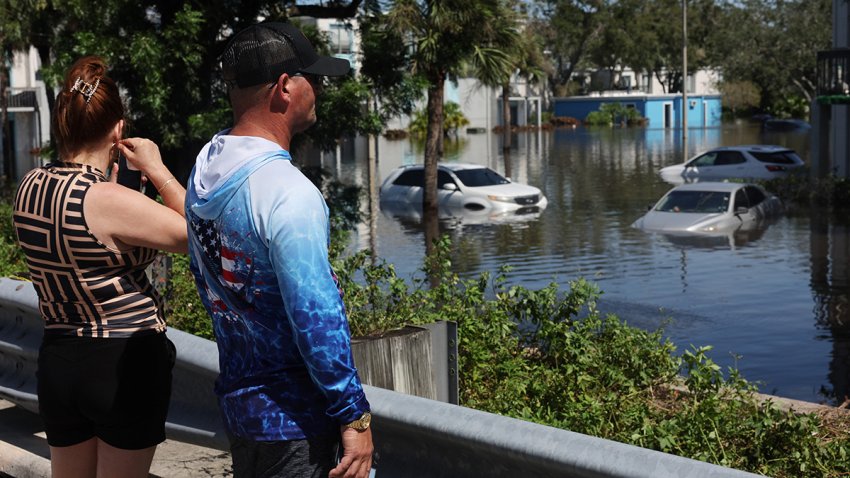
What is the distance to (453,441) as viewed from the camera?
3516 mm

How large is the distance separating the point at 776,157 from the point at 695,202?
12789 millimetres

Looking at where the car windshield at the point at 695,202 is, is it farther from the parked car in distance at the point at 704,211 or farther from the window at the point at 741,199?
the window at the point at 741,199

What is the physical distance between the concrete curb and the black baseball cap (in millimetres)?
2426

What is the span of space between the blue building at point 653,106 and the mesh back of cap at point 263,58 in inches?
4151

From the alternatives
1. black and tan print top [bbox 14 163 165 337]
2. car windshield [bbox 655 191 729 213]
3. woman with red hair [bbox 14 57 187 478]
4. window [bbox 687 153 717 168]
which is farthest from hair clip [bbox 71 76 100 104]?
window [bbox 687 153 717 168]

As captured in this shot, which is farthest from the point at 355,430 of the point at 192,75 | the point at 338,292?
the point at 192,75

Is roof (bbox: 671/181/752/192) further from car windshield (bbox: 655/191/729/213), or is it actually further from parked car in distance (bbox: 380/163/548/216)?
parked car in distance (bbox: 380/163/548/216)

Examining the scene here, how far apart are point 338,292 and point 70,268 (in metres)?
1.13

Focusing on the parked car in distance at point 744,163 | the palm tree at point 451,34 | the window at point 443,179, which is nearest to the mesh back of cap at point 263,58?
the palm tree at point 451,34

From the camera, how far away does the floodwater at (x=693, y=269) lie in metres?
12.0

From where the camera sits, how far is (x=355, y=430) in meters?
2.78

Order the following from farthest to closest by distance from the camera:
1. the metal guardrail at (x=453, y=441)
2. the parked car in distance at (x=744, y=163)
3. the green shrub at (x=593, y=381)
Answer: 1. the parked car in distance at (x=744, y=163)
2. the green shrub at (x=593, y=381)
3. the metal guardrail at (x=453, y=441)

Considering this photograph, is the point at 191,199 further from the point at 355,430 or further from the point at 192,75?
the point at 192,75

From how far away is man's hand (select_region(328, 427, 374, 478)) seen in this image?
2777 mm
